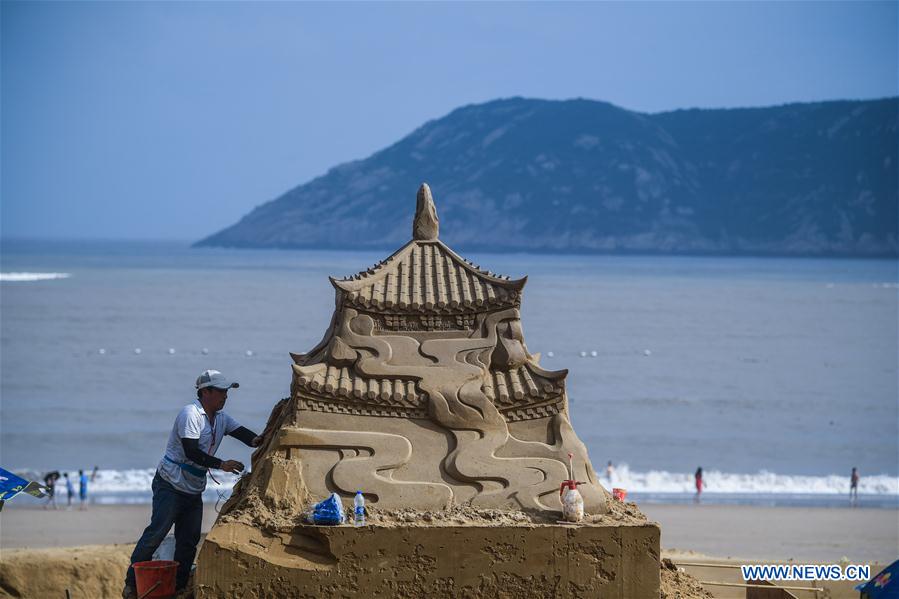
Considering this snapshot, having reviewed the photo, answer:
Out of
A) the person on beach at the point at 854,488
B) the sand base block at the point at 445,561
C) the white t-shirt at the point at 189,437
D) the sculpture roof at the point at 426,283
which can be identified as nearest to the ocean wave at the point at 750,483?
the person on beach at the point at 854,488

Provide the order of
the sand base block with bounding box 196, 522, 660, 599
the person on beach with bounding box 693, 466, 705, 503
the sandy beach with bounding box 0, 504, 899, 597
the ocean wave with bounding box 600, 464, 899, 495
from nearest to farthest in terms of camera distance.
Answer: the sand base block with bounding box 196, 522, 660, 599, the sandy beach with bounding box 0, 504, 899, 597, the person on beach with bounding box 693, 466, 705, 503, the ocean wave with bounding box 600, 464, 899, 495

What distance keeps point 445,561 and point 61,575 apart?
6.81 m

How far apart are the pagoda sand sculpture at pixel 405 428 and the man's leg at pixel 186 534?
36 centimetres

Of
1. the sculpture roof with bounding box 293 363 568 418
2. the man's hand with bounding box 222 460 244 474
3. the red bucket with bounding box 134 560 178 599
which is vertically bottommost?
the red bucket with bounding box 134 560 178 599

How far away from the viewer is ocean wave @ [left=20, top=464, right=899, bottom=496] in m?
27.4

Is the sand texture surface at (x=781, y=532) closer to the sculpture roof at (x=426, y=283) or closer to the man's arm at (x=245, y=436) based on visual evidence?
the sculpture roof at (x=426, y=283)

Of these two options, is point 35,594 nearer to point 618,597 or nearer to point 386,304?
point 386,304

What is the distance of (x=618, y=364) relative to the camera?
5006 cm

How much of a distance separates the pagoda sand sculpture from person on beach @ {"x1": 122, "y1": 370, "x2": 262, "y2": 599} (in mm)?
399

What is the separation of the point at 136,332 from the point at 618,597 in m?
52.3

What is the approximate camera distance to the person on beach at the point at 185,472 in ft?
32.6

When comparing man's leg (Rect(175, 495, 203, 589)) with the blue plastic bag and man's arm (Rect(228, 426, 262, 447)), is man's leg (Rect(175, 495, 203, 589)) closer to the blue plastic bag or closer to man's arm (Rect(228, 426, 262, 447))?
man's arm (Rect(228, 426, 262, 447))

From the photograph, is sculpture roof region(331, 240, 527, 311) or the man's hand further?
sculpture roof region(331, 240, 527, 311)

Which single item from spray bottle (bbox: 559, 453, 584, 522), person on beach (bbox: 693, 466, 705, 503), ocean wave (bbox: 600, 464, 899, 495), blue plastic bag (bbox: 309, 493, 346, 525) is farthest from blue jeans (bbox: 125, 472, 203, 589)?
ocean wave (bbox: 600, 464, 899, 495)
